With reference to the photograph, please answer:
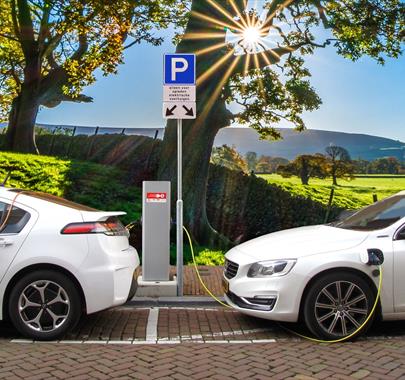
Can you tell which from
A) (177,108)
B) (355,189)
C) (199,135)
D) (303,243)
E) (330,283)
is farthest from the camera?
(355,189)

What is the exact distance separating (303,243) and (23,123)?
912 cm

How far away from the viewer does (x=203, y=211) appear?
41.4 feet

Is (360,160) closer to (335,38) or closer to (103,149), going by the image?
(335,38)

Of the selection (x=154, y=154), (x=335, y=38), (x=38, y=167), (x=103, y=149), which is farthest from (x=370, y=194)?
(x=38, y=167)

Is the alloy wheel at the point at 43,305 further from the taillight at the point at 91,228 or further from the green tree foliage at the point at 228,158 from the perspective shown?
the green tree foliage at the point at 228,158

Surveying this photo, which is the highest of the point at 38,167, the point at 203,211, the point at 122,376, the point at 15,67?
the point at 15,67

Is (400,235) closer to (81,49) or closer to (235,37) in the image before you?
(235,37)

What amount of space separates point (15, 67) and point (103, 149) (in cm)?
302

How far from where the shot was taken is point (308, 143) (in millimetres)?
12680

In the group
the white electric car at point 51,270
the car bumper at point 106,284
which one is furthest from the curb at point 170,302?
the white electric car at point 51,270

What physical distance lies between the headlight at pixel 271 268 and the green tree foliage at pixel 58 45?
8.22 metres

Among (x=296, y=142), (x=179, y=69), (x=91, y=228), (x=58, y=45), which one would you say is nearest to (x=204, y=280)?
(x=179, y=69)

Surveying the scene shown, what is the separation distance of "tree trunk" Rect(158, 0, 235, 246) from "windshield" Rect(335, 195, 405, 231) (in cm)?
611

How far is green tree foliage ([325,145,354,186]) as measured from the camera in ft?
41.7
